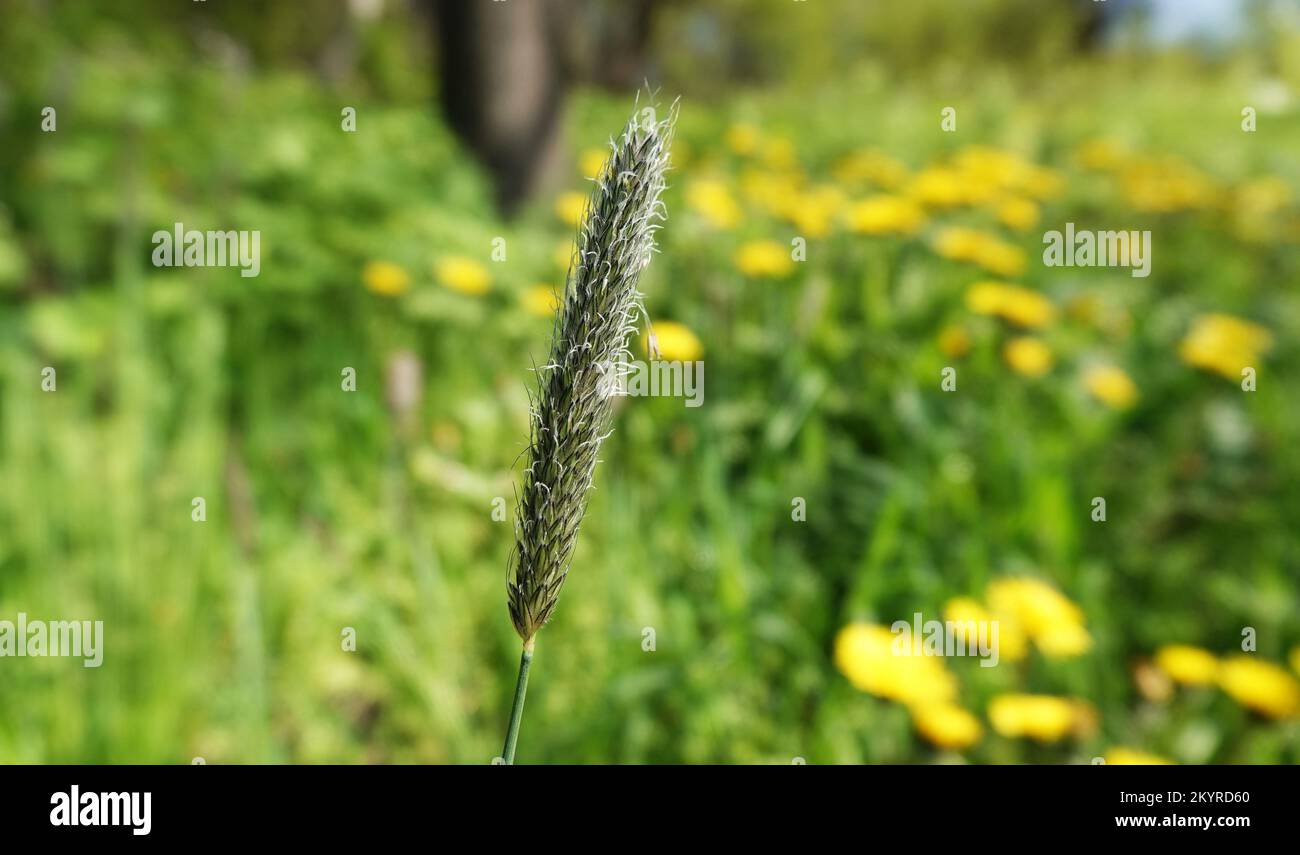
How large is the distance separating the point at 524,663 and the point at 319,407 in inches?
97.5

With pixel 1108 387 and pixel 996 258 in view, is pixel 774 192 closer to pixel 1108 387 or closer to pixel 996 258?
pixel 996 258

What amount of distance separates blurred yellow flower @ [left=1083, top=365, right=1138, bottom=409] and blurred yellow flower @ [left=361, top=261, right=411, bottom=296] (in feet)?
6.82

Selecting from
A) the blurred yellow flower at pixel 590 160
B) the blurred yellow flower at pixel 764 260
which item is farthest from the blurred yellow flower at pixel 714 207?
the blurred yellow flower at pixel 590 160

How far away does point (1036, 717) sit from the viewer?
199 centimetres

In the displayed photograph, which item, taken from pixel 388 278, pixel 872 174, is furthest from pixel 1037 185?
pixel 388 278

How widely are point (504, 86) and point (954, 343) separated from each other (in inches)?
104

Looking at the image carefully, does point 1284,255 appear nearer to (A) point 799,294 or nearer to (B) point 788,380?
(A) point 799,294

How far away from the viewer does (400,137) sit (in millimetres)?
4477

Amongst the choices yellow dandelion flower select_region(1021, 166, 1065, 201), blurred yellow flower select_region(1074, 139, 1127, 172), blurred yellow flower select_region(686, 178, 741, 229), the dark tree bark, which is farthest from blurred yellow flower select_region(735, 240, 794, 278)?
blurred yellow flower select_region(1074, 139, 1127, 172)

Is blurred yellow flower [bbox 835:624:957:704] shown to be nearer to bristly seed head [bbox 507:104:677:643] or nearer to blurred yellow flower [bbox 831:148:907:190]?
bristly seed head [bbox 507:104:677:643]

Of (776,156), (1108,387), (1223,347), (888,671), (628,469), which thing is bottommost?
(888,671)

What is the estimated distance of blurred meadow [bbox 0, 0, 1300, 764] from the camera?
214 cm

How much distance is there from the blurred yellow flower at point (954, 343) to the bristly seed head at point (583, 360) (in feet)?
7.98

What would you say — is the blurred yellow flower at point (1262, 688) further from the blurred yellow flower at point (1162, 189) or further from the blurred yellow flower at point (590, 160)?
the blurred yellow flower at point (1162, 189)
